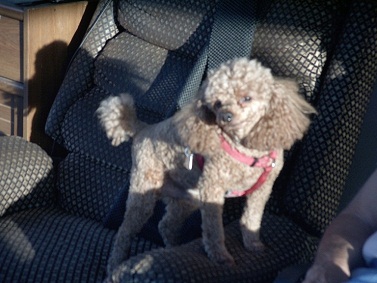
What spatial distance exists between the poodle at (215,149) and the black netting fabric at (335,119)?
179mm

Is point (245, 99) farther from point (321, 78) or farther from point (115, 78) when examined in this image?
point (115, 78)

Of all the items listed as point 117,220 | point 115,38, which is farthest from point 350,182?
point 115,38

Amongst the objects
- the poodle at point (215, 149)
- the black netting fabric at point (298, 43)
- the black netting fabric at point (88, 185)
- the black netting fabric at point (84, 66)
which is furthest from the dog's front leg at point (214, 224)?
the black netting fabric at point (84, 66)

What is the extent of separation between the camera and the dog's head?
129 centimetres

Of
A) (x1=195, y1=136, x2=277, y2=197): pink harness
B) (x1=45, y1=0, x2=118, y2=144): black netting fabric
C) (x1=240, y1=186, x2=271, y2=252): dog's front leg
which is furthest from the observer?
(x1=45, y1=0, x2=118, y2=144): black netting fabric

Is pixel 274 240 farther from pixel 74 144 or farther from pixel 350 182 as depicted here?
pixel 74 144

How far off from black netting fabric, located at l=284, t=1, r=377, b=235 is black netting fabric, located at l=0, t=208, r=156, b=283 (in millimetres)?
464

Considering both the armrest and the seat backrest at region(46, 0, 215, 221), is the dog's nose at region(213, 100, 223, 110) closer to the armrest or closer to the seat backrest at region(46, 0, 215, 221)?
the seat backrest at region(46, 0, 215, 221)

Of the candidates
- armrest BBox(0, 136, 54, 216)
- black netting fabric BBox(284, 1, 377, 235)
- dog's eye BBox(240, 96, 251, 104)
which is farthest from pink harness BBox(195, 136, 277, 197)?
armrest BBox(0, 136, 54, 216)

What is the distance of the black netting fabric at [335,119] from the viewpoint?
5.17ft

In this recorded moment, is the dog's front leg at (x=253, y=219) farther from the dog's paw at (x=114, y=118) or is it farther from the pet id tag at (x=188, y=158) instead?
the dog's paw at (x=114, y=118)

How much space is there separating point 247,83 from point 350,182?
36.4 inches

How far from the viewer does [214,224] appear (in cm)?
142

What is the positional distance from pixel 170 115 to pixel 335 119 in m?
0.47
